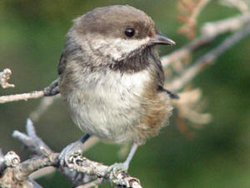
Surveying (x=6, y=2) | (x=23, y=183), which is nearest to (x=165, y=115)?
(x=23, y=183)

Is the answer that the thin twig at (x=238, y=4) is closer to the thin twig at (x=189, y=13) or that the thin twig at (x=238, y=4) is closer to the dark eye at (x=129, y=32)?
the thin twig at (x=189, y=13)

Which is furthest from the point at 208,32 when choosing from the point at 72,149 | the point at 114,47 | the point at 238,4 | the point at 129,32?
the point at 72,149

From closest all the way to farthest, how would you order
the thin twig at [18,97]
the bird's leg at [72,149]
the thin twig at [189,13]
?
the thin twig at [18,97]
the bird's leg at [72,149]
the thin twig at [189,13]

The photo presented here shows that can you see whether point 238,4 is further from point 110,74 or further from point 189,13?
point 110,74

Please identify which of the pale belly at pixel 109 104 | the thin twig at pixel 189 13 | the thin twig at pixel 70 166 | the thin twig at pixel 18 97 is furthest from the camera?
the thin twig at pixel 189 13

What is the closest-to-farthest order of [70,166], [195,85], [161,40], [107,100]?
[70,166]
[107,100]
[161,40]
[195,85]

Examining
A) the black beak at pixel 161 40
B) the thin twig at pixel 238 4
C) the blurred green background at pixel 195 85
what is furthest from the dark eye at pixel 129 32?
the thin twig at pixel 238 4
